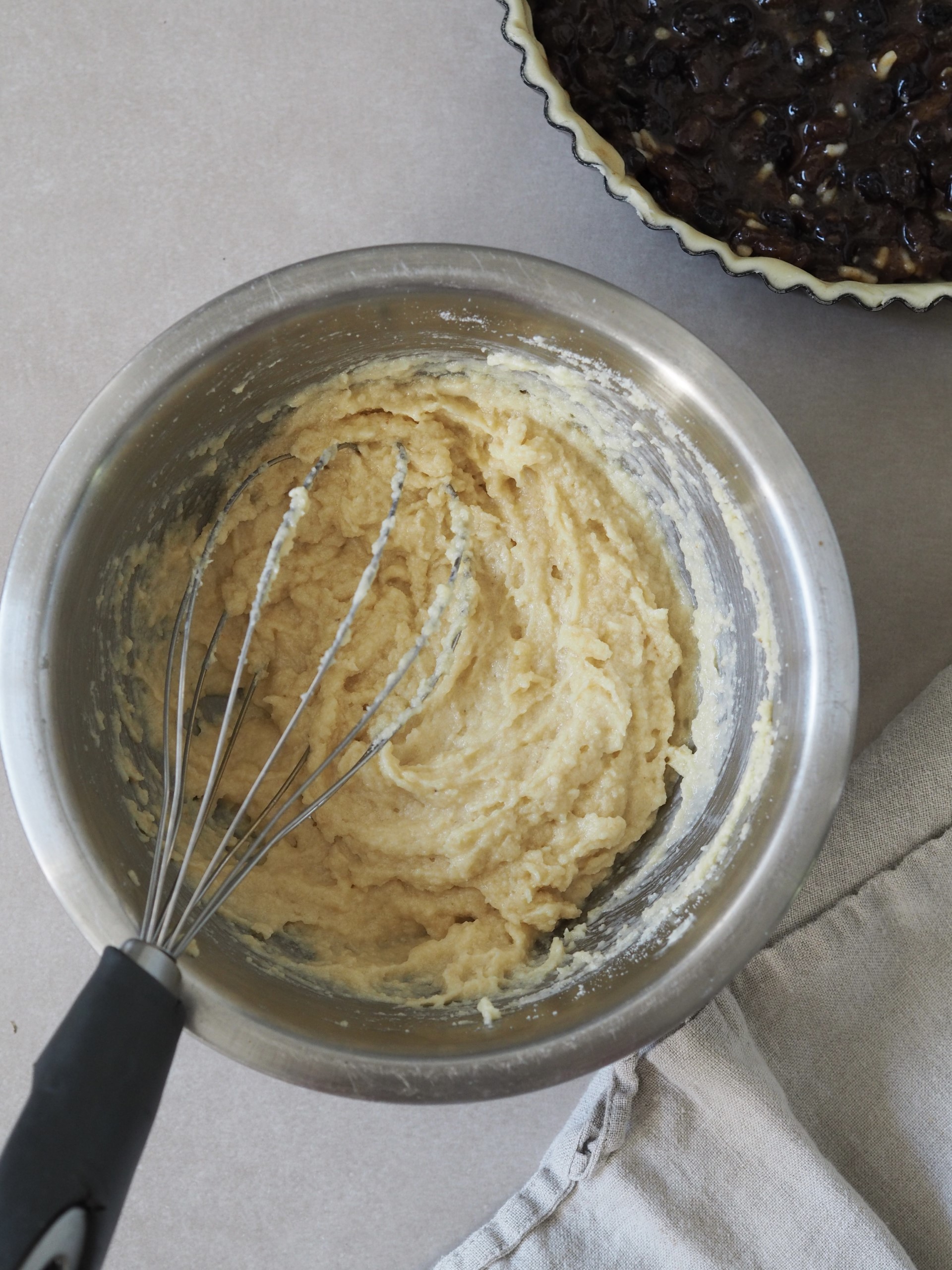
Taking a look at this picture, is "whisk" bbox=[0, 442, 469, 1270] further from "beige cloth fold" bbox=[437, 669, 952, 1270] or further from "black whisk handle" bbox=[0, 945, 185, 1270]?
"beige cloth fold" bbox=[437, 669, 952, 1270]

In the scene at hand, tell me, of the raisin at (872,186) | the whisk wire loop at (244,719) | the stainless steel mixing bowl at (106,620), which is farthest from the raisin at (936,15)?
the whisk wire loop at (244,719)

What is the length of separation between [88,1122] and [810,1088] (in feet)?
3.26

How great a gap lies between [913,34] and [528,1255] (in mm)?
1635

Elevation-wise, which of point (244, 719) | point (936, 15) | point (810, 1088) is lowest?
point (810, 1088)

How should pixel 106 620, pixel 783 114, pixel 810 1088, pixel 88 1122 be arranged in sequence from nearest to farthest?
pixel 88 1122
pixel 106 620
pixel 783 114
pixel 810 1088

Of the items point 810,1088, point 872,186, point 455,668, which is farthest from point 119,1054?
point 872,186

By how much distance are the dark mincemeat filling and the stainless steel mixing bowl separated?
12.0 inches

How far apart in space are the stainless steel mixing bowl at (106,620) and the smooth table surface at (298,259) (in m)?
0.37

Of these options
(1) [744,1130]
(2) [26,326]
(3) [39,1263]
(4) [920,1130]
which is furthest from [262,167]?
(4) [920,1130]

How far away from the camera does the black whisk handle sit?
787 mm

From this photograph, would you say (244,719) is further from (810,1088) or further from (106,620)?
(810,1088)

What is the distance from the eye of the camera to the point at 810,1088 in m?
1.42

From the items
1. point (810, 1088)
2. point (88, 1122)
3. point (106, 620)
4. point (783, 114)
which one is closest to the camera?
point (88, 1122)

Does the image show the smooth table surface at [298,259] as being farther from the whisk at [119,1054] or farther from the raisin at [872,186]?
the whisk at [119,1054]
